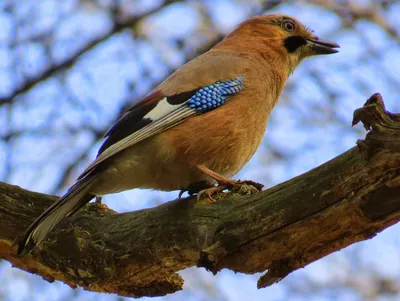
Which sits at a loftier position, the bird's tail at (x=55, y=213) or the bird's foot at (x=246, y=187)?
the bird's tail at (x=55, y=213)

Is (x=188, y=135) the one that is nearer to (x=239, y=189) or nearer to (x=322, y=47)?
(x=239, y=189)

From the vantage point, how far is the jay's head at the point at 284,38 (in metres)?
6.99

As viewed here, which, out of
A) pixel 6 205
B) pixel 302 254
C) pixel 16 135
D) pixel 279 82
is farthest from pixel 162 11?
pixel 302 254

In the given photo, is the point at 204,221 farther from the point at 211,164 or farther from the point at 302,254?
the point at 211,164

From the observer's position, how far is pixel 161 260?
4.72m

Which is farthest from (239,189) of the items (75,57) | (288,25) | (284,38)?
(75,57)

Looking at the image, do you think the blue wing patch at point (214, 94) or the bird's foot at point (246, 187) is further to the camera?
the blue wing patch at point (214, 94)

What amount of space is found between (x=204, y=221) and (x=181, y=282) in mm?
687

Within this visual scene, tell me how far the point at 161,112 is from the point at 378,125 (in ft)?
7.96

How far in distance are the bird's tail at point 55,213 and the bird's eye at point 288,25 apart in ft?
9.62

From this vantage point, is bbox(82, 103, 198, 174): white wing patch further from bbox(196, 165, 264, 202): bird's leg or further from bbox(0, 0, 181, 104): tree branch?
bbox(0, 0, 181, 104): tree branch

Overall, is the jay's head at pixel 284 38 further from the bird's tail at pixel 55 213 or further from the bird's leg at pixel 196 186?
the bird's tail at pixel 55 213

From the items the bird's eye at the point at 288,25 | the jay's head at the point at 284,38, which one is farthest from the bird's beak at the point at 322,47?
the bird's eye at the point at 288,25

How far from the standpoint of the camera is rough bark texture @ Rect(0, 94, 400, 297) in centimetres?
368
